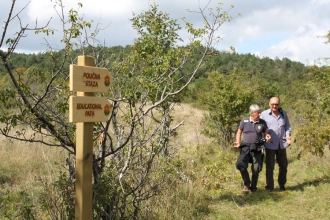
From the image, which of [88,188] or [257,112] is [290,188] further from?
[88,188]

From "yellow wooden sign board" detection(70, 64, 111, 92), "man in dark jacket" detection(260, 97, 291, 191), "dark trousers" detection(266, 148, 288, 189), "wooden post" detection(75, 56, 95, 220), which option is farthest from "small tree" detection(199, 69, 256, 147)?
"wooden post" detection(75, 56, 95, 220)

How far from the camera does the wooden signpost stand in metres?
3.06

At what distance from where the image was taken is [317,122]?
8180mm

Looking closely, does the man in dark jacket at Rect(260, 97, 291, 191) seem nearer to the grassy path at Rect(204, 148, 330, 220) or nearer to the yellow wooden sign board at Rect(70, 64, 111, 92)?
the grassy path at Rect(204, 148, 330, 220)

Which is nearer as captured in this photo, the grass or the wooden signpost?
the wooden signpost

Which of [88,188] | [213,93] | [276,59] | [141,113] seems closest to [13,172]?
[141,113]

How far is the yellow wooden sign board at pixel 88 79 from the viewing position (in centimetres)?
301

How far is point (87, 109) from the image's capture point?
309 centimetres

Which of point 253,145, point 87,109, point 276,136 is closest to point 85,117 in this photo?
point 87,109

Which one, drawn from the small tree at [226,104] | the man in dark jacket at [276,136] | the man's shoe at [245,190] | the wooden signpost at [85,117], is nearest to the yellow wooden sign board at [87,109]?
the wooden signpost at [85,117]

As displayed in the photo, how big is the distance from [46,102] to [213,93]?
8.56m

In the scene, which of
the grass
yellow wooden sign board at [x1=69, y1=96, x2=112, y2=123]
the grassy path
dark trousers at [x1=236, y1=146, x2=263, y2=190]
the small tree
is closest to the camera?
yellow wooden sign board at [x1=69, y1=96, x2=112, y2=123]

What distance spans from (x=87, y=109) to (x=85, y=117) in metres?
0.07

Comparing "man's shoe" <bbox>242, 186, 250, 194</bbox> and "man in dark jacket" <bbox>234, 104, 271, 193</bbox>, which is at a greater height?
"man in dark jacket" <bbox>234, 104, 271, 193</bbox>
